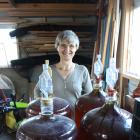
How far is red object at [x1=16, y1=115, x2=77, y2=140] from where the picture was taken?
545mm

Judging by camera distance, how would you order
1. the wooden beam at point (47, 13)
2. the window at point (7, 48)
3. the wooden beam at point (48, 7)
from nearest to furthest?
1. the wooden beam at point (48, 7)
2. the wooden beam at point (47, 13)
3. the window at point (7, 48)

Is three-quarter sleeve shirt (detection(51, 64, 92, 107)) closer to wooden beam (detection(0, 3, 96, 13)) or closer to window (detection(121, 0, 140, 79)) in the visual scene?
window (detection(121, 0, 140, 79))

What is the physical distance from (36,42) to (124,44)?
1859mm

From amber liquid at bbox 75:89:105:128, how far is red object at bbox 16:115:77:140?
0.13 metres

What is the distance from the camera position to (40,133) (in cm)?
55

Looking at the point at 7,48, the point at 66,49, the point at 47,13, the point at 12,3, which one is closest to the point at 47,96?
the point at 66,49

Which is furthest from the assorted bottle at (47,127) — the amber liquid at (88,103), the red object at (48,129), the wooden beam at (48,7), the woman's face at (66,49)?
the wooden beam at (48,7)

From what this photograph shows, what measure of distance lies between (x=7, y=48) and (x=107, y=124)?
391cm

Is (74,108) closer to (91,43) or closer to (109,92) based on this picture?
(109,92)

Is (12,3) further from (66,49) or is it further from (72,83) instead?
(72,83)

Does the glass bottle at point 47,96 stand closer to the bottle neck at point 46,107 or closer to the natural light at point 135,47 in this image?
the bottle neck at point 46,107

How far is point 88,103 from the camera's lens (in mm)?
719

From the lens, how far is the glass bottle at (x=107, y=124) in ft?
1.81

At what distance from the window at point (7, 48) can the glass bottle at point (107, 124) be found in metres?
3.74
